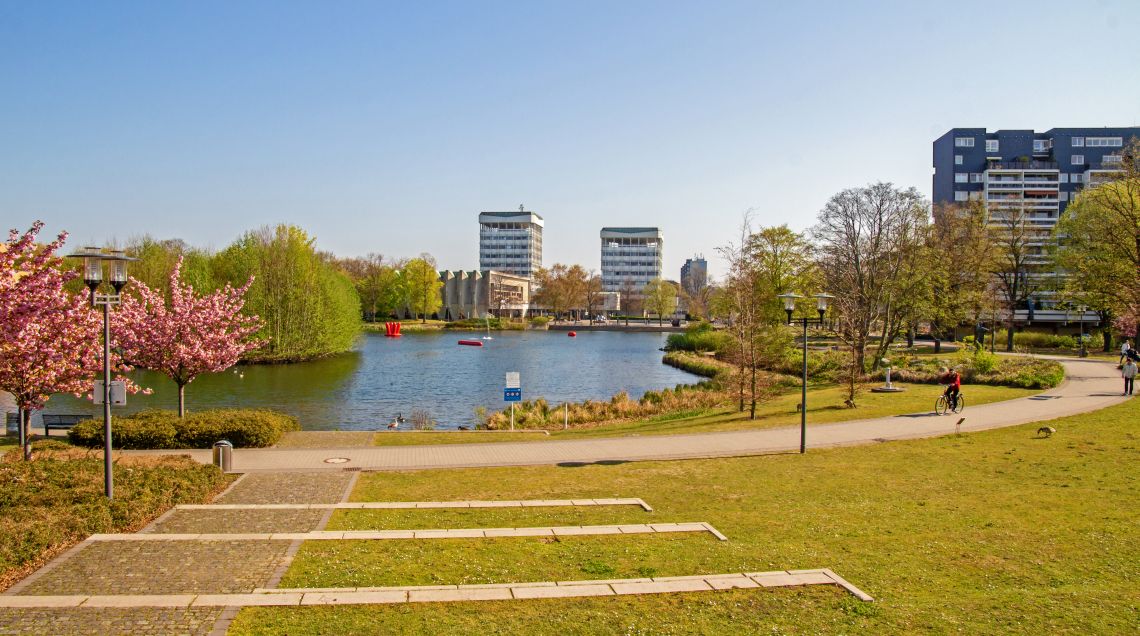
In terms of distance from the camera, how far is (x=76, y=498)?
1135cm

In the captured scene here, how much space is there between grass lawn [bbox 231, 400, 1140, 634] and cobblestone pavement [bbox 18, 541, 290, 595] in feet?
1.97

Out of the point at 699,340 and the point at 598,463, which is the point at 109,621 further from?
the point at 699,340

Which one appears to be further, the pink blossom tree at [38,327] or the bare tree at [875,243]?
the bare tree at [875,243]

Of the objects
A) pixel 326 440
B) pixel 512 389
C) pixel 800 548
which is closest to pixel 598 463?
pixel 512 389

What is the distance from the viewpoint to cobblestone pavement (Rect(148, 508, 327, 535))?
10.7 m

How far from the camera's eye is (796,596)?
757cm

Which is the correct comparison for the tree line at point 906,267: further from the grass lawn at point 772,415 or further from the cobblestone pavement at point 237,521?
the cobblestone pavement at point 237,521

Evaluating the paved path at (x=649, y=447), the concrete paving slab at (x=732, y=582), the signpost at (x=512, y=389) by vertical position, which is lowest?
the paved path at (x=649, y=447)

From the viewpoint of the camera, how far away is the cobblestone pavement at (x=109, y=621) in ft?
22.1

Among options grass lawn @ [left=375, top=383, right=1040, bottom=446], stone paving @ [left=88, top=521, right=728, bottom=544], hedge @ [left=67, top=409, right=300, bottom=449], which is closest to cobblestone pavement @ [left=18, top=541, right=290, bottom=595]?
stone paving @ [left=88, top=521, right=728, bottom=544]

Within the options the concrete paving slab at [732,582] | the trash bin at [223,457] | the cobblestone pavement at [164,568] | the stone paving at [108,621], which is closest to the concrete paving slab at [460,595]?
the stone paving at [108,621]

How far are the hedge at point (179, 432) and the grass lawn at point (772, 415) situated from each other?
3.24m

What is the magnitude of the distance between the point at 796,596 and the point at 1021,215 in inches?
2498

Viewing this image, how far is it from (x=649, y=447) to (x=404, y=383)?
88.4 feet
